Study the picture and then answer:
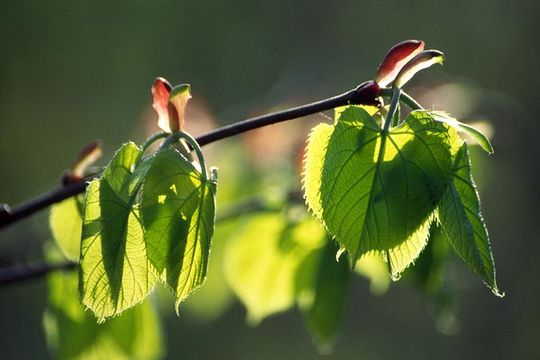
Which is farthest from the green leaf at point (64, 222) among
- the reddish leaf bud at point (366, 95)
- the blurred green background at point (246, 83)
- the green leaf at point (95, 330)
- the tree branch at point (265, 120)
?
the blurred green background at point (246, 83)

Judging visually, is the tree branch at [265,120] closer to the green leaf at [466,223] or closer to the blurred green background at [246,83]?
the green leaf at [466,223]

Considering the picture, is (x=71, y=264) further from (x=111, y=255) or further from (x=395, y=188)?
(x=395, y=188)

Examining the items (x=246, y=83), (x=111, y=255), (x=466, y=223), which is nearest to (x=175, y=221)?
(x=111, y=255)

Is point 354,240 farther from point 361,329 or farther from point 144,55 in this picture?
point 144,55

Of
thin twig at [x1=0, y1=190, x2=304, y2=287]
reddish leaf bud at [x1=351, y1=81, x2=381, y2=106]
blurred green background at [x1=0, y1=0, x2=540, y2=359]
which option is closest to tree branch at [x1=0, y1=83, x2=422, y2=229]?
reddish leaf bud at [x1=351, y1=81, x2=381, y2=106]

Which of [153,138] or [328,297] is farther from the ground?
[153,138]
